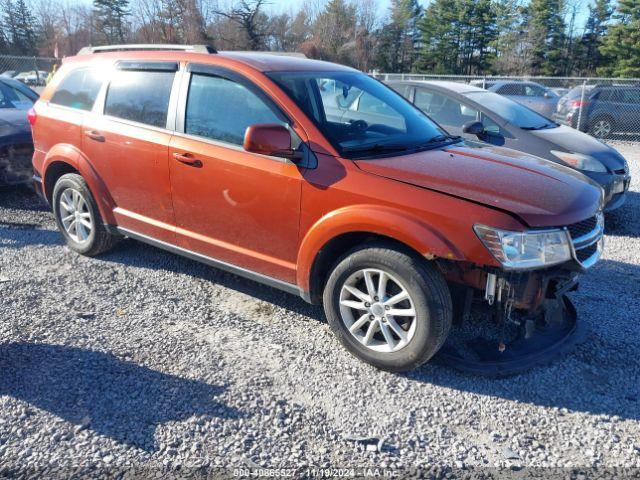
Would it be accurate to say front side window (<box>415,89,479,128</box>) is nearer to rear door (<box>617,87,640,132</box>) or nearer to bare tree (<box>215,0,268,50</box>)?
rear door (<box>617,87,640,132</box>)

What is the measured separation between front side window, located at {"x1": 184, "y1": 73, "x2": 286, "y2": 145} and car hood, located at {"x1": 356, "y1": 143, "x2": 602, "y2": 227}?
0.90 metres

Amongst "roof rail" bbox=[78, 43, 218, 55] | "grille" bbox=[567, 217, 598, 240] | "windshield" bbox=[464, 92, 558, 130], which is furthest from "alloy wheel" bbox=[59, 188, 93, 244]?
"windshield" bbox=[464, 92, 558, 130]

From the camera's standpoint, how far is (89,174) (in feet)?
16.0

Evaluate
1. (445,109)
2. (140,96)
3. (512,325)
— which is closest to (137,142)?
(140,96)

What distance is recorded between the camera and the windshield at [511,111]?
7.14 m

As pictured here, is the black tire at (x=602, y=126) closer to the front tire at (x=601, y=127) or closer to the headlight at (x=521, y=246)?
the front tire at (x=601, y=127)

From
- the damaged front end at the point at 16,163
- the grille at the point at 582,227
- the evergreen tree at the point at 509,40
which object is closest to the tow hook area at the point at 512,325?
the grille at the point at 582,227

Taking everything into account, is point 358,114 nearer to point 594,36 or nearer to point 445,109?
point 445,109

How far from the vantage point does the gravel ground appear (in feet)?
9.00

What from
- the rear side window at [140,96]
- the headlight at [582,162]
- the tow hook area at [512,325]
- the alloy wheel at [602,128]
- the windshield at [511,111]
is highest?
the rear side window at [140,96]

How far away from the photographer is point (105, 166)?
476cm

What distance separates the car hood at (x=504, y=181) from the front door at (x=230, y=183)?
654 mm

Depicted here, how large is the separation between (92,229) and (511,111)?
5426 mm

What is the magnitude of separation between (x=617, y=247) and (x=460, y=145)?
113 inches
